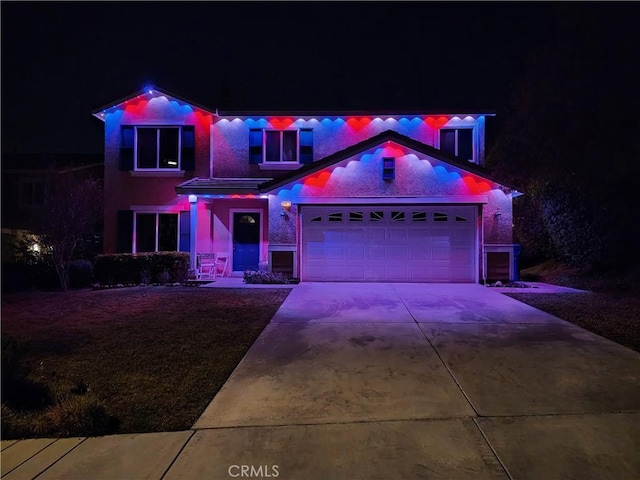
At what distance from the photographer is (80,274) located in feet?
43.9

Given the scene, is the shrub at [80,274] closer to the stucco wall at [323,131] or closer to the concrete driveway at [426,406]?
the stucco wall at [323,131]

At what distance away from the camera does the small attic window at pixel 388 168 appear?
43.4 ft

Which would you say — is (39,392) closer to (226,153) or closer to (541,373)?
(541,373)

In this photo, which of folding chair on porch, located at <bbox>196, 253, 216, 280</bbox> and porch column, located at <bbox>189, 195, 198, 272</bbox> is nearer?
porch column, located at <bbox>189, 195, 198, 272</bbox>

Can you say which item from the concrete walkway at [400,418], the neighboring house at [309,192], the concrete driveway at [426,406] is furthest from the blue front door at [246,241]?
the concrete walkway at [400,418]

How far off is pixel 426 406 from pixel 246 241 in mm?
12277

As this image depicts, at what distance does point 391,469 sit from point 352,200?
10653mm

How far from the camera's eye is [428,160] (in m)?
13.2

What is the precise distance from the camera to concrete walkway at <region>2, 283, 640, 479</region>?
3.12 metres

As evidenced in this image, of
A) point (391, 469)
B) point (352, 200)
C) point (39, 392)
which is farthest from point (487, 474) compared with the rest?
point (352, 200)

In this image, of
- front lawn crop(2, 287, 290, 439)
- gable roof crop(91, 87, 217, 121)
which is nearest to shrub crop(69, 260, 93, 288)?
front lawn crop(2, 287, 290, 439)

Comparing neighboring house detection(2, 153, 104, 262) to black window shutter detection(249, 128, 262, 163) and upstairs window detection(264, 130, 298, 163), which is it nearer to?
black window shutter detection(249, 128, 262, 163)

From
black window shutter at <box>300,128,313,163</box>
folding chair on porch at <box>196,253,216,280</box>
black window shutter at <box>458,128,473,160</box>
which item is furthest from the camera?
black window shutter at <box>458,128,473,160</box>

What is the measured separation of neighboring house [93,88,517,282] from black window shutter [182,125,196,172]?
0.12 feet
